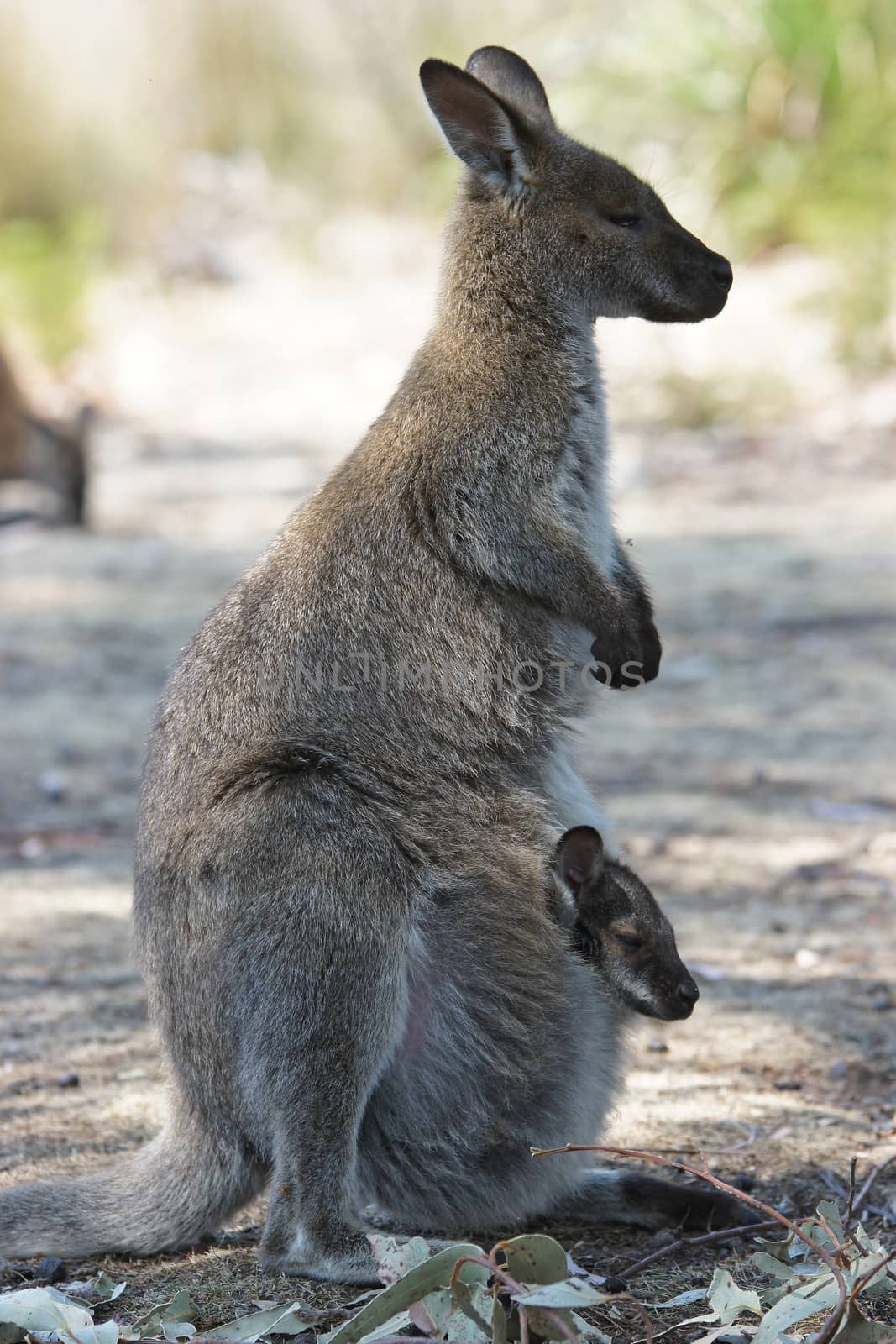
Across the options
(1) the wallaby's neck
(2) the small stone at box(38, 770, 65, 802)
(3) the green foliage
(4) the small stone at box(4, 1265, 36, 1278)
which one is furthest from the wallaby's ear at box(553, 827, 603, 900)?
(3) the green foliage

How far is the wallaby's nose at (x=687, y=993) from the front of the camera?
2.87m

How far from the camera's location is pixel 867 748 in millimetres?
5738

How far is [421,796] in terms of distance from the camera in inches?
109

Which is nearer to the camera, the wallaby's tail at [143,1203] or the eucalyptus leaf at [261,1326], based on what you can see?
the eucalyptus leaf at [261,1326]

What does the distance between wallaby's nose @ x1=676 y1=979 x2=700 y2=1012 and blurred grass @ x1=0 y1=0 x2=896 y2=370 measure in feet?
15.8

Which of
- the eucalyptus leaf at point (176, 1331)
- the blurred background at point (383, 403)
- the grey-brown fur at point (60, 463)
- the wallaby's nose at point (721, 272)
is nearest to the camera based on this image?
the eucalyptus leaf at point (176, 1331)

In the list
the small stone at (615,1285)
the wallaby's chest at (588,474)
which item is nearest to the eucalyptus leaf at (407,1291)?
the small stone at (615,1285)

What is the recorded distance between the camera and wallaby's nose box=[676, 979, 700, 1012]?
2.87 metres

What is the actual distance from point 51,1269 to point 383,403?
1022 centimetres

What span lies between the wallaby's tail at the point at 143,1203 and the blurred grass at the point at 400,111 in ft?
17.1

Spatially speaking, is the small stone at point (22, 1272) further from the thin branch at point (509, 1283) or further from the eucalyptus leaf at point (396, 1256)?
the thin branch at point (509, 1283)

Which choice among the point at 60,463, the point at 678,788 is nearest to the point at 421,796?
the point at 678,788

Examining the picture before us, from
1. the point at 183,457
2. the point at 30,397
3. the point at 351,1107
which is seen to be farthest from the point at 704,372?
the point at 351,1107

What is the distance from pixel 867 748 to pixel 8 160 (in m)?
14.2
